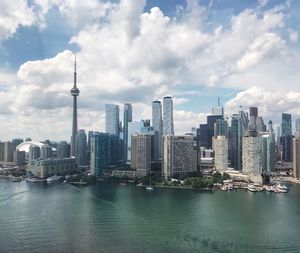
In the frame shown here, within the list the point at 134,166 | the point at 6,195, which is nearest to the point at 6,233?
the point at 6,195

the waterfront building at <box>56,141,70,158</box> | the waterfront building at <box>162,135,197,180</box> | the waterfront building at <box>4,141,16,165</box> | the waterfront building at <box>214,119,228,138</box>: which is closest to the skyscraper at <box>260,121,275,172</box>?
the waterfront building at <box>162,135,197,180</box>

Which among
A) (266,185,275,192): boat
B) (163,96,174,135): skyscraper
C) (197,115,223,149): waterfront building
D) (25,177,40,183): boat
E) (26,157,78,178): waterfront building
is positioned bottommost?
(266,185,275,192): boat

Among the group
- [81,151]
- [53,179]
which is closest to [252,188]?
[53,179]

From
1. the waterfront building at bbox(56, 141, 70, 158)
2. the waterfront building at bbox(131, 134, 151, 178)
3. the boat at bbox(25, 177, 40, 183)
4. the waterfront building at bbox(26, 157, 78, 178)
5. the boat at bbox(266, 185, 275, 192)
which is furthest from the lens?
the waterfront building at bbox(56, 141, 70, 158)

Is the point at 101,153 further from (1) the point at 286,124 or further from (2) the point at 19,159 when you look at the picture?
(1) the point at 286,124

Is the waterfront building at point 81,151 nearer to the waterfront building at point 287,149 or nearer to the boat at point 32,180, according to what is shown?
the boat at point 32,180

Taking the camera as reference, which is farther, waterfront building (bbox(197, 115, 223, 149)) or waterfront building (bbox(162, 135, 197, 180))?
waterfront building (bbox(197, 115, 223, 149))

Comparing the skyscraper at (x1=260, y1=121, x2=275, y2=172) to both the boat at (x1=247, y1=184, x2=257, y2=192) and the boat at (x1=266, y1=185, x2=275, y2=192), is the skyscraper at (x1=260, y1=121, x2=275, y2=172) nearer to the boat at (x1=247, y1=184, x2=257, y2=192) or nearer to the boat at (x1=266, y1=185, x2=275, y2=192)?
the boat at (x1=266, y1=185, x2=275, y2=192)
